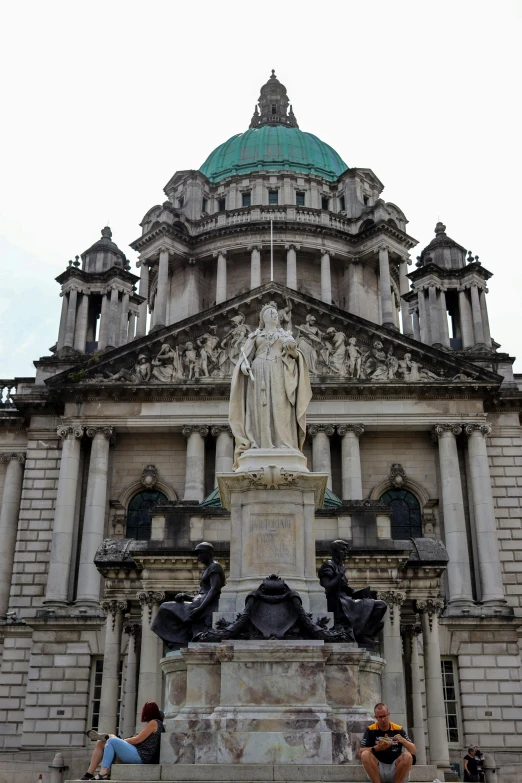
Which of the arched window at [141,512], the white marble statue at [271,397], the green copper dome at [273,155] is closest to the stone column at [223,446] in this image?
the arched window at [141,512]

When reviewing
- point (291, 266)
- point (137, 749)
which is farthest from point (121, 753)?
point (291, 266)

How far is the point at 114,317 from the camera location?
47.2 m

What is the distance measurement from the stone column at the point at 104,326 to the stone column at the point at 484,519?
60.9ft

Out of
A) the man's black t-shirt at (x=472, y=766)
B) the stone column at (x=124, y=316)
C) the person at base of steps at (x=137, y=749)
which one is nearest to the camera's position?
the person at base of steps at (x=137, y=749)

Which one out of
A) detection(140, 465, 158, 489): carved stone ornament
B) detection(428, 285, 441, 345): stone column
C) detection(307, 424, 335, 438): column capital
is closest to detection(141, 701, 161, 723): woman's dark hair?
detection(307, 424, 335, 438): column capital

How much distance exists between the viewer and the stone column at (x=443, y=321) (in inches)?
1789

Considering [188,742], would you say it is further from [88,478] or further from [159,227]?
[159,227]

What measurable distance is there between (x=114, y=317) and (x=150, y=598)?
2509 centimetres

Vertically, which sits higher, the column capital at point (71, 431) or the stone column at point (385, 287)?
the stone column at point (385, 287)

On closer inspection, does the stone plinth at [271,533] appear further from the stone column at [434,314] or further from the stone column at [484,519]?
the stone column at [434,314]

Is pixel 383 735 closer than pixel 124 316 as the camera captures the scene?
Yes

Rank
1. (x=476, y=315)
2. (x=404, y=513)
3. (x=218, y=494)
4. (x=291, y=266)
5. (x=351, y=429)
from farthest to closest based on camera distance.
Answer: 1. (x=291, y=266)
2. (x=476, y=315)
3. (x=404, y=513)
4. (x=351, y=429)
5. (x=218, y=494)

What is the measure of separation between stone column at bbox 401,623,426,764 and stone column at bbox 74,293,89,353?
25715 mm

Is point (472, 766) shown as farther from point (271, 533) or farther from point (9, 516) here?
point (9, 516)
